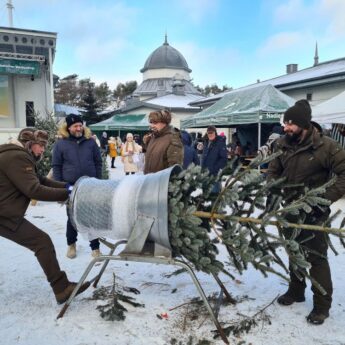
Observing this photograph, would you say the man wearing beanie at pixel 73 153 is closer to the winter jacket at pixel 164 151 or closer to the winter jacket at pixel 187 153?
the winter jacket at pixel 164 151

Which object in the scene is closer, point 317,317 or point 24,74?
point 317,317

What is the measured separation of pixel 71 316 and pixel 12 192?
1.16m

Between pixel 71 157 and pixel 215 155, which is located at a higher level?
pixel 71 157

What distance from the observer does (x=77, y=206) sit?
2705 millimetres

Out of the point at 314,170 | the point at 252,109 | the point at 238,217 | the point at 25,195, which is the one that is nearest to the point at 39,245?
the point at 25,195

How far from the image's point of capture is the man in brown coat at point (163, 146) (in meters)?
3.76

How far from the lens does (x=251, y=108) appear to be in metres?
11.7

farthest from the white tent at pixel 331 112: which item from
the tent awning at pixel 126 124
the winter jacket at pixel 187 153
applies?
the tent awning at pixel 126 124

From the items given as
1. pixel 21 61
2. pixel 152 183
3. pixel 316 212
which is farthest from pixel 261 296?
pixel 21 61

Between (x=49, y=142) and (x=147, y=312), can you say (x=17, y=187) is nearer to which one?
(x=147, y=312)

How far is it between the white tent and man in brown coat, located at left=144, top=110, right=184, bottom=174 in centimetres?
550

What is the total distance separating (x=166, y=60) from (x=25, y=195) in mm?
51678

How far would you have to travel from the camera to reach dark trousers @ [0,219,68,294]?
3016 millimetres

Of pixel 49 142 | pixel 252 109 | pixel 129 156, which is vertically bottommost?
pixel 129 156
